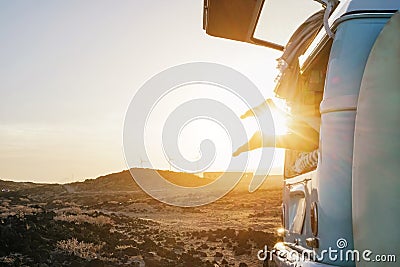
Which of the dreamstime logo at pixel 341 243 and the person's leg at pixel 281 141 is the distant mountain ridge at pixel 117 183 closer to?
the person's leg at pixel 281 141

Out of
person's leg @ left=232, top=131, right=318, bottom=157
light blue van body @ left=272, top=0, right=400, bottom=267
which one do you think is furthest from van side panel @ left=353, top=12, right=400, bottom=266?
person's leg @ left=232, top=131, right=318, bottom=157

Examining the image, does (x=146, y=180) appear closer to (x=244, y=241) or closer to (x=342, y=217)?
(x=244, y=241)

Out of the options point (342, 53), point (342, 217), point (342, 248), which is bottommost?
point (342, 248)

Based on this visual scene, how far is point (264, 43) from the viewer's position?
5.56 meters

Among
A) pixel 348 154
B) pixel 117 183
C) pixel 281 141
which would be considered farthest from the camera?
pixel 117 183

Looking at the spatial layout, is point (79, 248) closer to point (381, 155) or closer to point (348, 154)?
point (348, 154)

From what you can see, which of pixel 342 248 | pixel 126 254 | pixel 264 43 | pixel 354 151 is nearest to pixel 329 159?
pixel 354 151

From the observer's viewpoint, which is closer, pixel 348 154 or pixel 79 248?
pixel 348 154

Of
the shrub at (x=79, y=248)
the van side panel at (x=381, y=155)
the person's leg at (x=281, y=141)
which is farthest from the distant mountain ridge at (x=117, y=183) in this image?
the van side panel at (x=381, y=155)

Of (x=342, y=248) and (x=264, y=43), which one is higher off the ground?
(x=264, y=43)

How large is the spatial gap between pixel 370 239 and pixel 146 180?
121 m

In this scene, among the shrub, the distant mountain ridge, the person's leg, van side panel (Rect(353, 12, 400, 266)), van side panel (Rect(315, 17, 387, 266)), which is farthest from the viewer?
the distant mountain ridge
